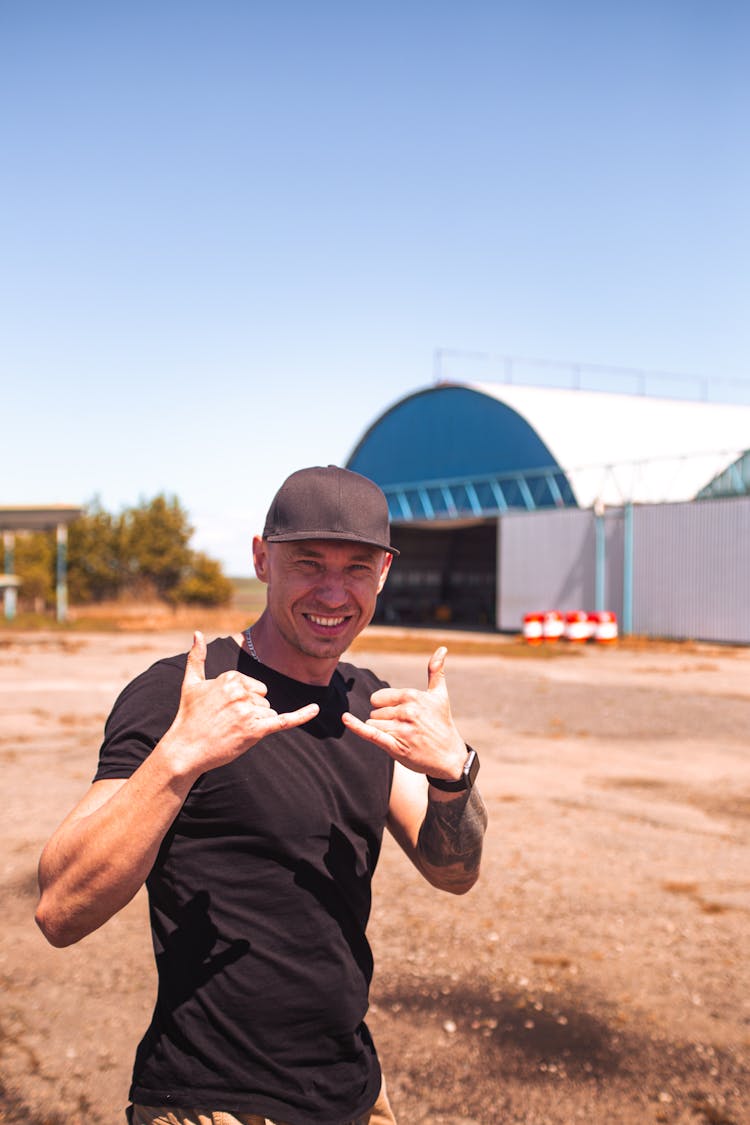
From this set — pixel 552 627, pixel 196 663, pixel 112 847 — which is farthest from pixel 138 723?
pixel 552 627

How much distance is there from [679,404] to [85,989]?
122ft

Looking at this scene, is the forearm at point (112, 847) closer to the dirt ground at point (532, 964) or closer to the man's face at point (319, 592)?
the man's face at point (319, 592)

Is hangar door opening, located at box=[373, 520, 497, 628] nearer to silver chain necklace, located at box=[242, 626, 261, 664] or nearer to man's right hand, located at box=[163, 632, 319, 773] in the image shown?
silver chain necklace, located at box=[242, 626, 261, 664]

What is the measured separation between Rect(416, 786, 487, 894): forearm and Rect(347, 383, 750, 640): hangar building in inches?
967

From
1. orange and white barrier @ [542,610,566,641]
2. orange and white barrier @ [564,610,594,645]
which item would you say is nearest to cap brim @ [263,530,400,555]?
orange and white barrier @ [564,610,594,645]

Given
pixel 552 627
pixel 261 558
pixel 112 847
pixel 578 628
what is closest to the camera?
pixel 112 847

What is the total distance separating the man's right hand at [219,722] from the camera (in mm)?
1836

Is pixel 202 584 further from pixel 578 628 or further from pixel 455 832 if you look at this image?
pixel 455 832

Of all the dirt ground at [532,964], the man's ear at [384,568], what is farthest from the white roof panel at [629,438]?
the man's ear at [384,568]

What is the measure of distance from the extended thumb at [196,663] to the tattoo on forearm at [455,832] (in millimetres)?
683

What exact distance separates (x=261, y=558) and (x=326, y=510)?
0.33 m

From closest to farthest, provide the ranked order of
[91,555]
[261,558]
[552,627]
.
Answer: [261,558], [552,627], [91,555]

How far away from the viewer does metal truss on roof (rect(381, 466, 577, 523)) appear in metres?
30.9

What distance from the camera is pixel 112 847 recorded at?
1828 millimetres
